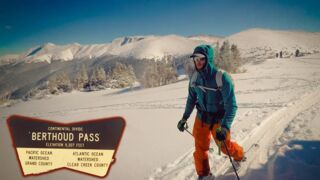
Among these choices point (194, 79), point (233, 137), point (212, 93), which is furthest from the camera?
point (233, 137)

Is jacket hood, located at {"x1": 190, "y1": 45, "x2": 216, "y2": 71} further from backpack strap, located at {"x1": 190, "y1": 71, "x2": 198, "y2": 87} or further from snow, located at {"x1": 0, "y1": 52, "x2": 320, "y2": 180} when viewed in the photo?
snow, located at {"x1": 0, "y1": 52, "x2": 320, "y2": 180}

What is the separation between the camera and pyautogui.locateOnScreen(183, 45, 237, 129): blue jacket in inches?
98.3

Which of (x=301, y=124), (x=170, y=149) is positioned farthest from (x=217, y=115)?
(x=301, y=124)

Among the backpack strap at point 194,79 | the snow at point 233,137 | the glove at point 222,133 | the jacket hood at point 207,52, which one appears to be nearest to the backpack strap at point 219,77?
the jacket hood at point 207,52

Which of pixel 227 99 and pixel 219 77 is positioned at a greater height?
pixel 219 77

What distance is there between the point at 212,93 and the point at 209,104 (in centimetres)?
15

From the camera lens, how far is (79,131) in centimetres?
347

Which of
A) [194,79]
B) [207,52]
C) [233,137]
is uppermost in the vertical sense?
[207,52]

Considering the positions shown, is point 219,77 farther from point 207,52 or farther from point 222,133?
point 222,133

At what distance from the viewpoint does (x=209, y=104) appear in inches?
107

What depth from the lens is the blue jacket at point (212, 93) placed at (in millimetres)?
2498

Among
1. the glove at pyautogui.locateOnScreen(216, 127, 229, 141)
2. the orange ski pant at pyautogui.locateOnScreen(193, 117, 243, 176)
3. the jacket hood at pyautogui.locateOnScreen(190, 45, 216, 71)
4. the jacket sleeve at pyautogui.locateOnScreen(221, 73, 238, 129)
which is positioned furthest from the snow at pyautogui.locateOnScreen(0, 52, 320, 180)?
the jacket hood at pyautogui.locateOnScreen(190, 45, 216, 71)

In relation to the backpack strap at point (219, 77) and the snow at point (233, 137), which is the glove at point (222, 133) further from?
the snow at point (233, 137)

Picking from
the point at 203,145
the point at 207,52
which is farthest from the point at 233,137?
the point at 207,52
